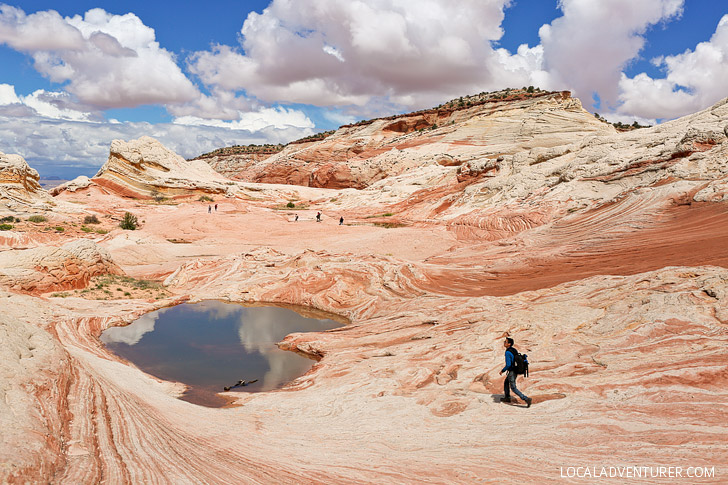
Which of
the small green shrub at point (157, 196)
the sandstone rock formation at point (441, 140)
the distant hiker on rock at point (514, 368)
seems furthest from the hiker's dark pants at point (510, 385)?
the small green shrub at point (157, 196)

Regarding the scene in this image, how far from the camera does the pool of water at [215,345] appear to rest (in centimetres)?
1265

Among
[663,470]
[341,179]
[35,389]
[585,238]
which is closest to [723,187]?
[585,238]

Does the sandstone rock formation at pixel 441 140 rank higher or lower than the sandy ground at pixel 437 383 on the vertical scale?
higher

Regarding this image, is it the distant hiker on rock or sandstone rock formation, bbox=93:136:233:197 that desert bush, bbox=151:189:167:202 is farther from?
the distant hiker on rock


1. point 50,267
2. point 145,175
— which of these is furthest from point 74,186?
point 50,267

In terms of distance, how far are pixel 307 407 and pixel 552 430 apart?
5279 millimetres

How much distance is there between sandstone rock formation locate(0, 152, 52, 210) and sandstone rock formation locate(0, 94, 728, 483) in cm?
1189

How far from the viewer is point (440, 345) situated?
1227 cm

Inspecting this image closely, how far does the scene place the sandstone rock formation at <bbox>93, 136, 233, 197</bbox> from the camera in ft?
179

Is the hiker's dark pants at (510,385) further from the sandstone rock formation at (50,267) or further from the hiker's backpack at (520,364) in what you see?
the sandstone rock formation at (50,267)

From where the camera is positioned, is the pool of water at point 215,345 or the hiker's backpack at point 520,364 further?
the pool of water at point 215,345

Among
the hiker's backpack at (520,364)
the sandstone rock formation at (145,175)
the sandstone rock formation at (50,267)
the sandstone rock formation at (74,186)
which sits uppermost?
the sandstone rock formation at (145,175)

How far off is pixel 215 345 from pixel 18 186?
123 feet

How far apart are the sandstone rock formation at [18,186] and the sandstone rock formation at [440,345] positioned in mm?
11891
